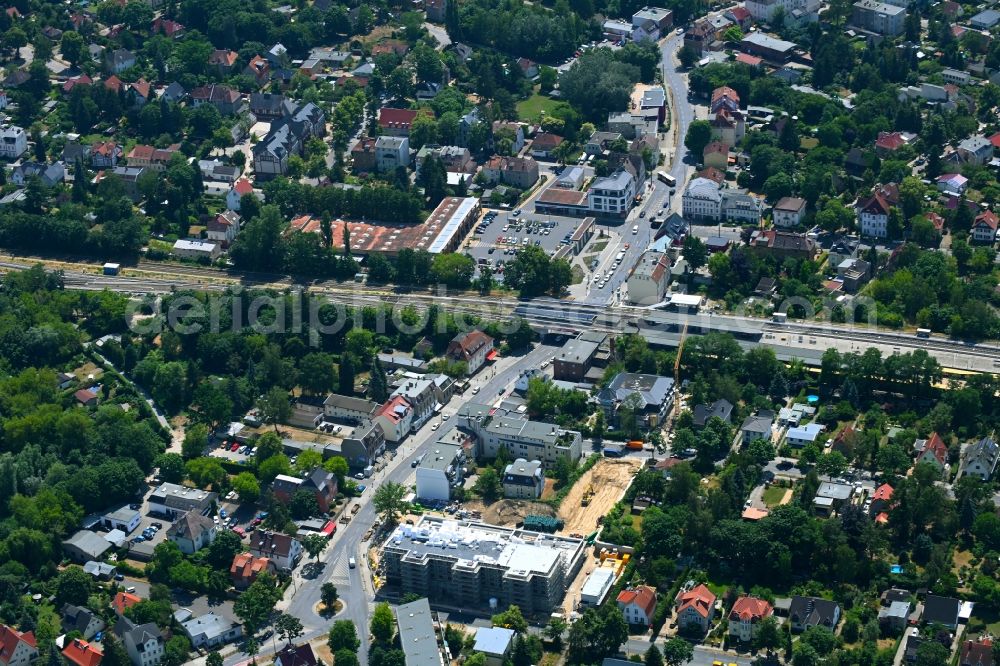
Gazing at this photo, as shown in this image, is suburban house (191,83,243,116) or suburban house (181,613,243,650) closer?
suburban house (181,613,243,650)

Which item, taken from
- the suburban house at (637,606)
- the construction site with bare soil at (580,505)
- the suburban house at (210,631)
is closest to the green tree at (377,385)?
the construction site with bare soil at (580,505)

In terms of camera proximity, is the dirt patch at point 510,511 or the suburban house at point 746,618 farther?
the dirt patch at point 510,511

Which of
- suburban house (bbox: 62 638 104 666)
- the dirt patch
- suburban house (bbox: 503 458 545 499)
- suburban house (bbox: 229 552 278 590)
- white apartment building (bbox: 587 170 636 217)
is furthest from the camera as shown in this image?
white apartment building (bbox: 587 170 636 217)

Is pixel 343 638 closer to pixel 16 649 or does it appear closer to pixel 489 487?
pixel 489 487

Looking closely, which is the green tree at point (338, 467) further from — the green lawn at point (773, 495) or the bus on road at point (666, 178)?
the bus on road at point (666, 178)

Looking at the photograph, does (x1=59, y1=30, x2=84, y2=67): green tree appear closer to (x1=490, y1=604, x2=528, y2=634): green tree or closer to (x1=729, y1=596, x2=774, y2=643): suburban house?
(x1=490, y1=604, x2=528, y2=634): green tree

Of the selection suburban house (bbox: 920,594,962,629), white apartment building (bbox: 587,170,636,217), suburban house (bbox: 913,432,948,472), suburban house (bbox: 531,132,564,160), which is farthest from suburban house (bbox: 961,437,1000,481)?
suburban house (bbox: 531,132,564,160)
